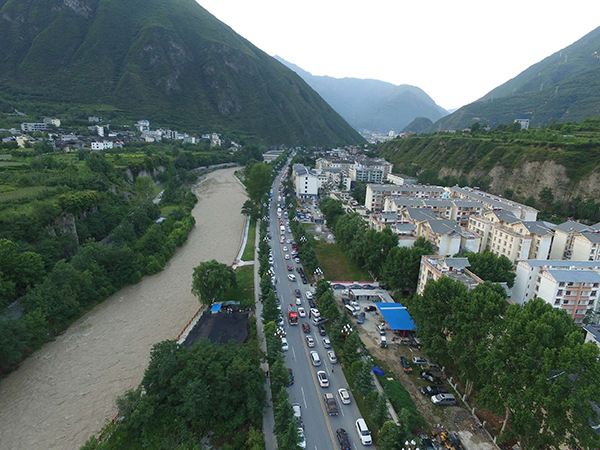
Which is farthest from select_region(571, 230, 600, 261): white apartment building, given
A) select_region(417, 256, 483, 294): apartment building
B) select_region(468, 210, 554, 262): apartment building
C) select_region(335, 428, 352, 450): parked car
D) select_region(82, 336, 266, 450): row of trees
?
select_region(82, 336, 266, 450): row of trees

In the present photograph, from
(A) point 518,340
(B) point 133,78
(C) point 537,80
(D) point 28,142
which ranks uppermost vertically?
(C) point 537,80

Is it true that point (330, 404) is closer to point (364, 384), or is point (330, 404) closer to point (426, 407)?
point (364, 384)

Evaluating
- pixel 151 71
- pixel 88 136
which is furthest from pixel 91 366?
pixel 151 71

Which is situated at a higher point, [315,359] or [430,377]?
[315,359]

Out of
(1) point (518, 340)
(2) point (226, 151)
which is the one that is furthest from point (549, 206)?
(2) point (226, 151)

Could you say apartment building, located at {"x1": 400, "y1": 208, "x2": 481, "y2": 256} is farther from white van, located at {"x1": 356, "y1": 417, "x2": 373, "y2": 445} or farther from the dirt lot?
white van, located at {"x1": 356, "y1": 417, "x2": 373, "y2": 445}

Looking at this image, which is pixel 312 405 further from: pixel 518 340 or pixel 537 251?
pixel 537 251
